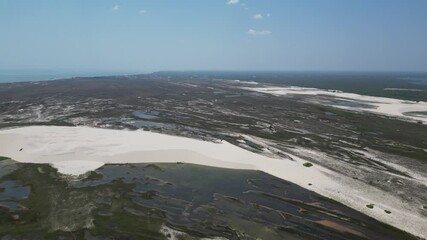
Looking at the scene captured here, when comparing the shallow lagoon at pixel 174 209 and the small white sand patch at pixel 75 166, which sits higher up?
the small white sand patch at pixel 75 166

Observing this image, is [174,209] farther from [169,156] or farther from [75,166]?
[75,166]

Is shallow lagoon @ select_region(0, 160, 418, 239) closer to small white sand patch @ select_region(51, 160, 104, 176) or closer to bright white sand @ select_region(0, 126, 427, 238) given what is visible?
small white sand patch @ select_region(51, 160, 104, 176)

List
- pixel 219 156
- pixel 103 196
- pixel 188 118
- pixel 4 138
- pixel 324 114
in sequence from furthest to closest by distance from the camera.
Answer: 1. pixel 324 114
2. pixel 188 118
3. pixel 4 138
4. pixel 219 156
5. pixel 103 196

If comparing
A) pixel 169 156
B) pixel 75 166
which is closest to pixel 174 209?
pixel 169 156

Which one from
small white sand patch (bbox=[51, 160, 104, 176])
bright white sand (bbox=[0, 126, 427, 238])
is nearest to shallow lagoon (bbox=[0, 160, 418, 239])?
small white sand patch (bbox=[51, 160, 104, 176])

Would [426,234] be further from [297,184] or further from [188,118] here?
[188,118]

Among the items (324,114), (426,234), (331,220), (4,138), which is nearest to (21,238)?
(331,220)

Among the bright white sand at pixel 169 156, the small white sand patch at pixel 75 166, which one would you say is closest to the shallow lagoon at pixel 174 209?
the small white sand patch at pixel 75 166

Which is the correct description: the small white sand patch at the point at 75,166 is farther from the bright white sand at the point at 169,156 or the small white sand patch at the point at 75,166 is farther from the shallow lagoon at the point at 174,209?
the shallow lagoon at the point at 174,209

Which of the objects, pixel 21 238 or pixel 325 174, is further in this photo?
pixel 325 174
